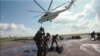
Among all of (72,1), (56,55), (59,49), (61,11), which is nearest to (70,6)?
(72,1)

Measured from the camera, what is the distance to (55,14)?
37.4 metres

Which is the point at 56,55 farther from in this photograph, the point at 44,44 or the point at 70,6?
the point at 70,6

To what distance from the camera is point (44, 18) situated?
3950 cm

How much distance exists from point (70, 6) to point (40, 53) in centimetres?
3321

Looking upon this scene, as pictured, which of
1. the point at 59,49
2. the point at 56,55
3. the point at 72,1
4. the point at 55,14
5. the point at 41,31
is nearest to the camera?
the point at 41,31

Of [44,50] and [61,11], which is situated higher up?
[61,11]

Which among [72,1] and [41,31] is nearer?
[41,31]

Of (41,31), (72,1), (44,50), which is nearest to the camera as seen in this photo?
(41,31)

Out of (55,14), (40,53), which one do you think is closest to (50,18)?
(55,14)

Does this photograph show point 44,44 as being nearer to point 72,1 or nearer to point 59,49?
point 59,49

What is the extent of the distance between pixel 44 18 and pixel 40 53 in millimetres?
28240

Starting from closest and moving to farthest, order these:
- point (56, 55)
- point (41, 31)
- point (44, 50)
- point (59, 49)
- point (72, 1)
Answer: point (41, 31), point (44, 50), point (56, 55), point (59, 49), point (72, 1)

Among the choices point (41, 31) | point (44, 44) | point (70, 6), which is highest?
point (70, 6)

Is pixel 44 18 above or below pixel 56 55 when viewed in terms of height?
above
